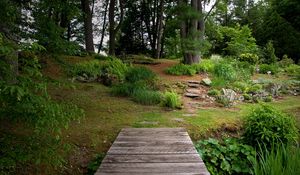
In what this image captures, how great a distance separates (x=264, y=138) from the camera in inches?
188

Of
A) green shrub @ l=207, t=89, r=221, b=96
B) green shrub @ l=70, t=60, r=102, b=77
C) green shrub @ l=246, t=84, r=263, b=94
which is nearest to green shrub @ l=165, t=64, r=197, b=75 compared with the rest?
green shrub @ l=207, t=89, r=221, b=96

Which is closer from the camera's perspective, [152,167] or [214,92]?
[152,167]

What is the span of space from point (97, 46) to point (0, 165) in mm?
19256

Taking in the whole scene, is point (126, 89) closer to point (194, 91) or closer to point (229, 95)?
point (194, 91)

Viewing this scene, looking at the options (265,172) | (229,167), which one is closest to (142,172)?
(265,172)

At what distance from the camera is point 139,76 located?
356 inches

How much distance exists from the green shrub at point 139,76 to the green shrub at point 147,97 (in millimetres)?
1386

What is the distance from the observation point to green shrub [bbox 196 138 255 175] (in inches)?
177

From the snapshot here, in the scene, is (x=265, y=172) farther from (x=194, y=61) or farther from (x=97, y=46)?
(x=97, y=46)

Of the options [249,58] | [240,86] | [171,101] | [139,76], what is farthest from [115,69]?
[249,58]

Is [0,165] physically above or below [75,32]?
below

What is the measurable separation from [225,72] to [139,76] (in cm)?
335

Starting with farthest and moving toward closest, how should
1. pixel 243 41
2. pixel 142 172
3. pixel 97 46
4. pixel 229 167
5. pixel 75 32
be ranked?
pixel 97 46
pixel 75 32
pixel 243 41
pixel 229 167
pixel 142 172

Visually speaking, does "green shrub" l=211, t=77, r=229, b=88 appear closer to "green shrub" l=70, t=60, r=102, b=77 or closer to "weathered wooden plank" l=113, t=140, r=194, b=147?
"green shrub" l=70, t=60, r=102, b=77
